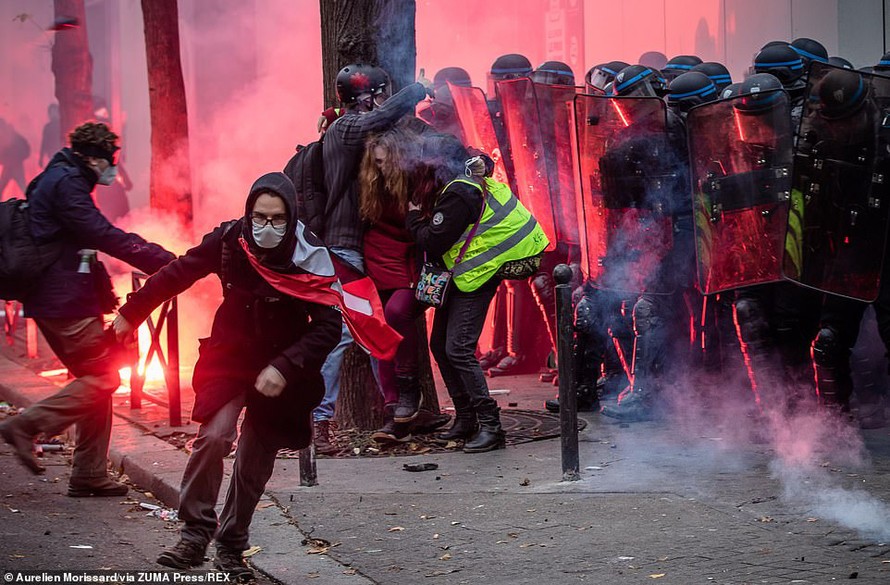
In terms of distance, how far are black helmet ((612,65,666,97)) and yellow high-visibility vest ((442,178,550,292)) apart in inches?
55.2

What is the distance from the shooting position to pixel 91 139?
6.63 metres

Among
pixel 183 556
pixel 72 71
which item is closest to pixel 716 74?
pixel 183 556

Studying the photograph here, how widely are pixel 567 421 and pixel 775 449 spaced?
4.24 feet

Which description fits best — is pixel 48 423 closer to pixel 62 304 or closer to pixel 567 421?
pixel 62 304

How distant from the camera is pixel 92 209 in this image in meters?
6.54

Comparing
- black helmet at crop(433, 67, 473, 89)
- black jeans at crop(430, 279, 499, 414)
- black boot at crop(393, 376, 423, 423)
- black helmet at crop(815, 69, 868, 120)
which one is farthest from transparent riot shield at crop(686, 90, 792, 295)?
black helmet at crop(433, 67, 473, 89)

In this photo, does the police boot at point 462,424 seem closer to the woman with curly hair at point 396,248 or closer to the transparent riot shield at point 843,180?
the woman with curly hair at point 396,248

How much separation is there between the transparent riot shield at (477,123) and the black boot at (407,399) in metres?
2.10

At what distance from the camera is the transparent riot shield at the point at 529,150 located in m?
8.48

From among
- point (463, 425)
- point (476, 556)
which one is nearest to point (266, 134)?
point (463, 425)

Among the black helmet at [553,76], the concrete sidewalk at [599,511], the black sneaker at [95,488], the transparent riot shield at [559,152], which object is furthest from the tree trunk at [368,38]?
the black sneaker at [95,488]

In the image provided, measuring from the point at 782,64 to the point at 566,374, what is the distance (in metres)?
2.61

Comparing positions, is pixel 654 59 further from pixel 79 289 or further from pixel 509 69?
pixel 79 289

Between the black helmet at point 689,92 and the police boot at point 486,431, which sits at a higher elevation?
the black helmet at point 689,92
